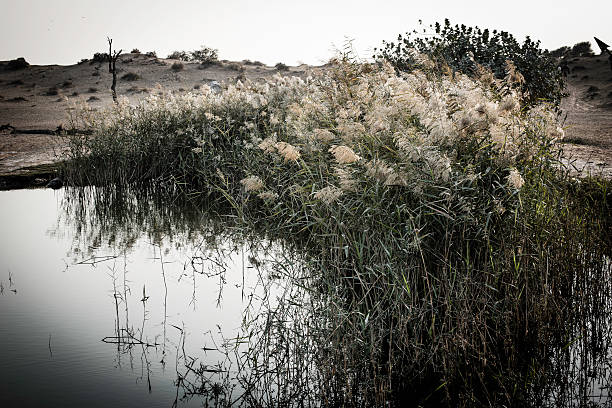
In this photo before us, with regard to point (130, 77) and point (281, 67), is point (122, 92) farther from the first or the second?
point (281, 67)

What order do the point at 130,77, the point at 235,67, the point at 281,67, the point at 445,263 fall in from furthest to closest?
the point at 281,67
the point at 235,67
the point at 130,77
the point at 445,263

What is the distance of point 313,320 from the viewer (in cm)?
414

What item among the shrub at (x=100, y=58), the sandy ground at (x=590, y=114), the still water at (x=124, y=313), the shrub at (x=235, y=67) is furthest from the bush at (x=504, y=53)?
the shrub at (x=100, y=58)

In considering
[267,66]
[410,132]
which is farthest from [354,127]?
[267,66]

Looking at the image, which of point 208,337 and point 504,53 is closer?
point 208,337

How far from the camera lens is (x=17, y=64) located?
1652 inches

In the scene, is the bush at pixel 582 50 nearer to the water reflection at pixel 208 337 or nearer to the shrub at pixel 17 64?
the water reflection at pixel 208 337

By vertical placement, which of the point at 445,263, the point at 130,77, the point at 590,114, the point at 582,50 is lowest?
the point at 445,263

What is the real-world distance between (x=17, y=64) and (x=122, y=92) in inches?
544

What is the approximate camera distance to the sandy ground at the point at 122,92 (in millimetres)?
17055

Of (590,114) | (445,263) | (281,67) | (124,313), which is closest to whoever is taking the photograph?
(445,263)

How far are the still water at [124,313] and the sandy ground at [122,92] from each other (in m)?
6.34

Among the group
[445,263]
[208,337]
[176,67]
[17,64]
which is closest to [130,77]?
[176,67]

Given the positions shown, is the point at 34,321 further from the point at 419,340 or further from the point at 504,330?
the point at 504,330
